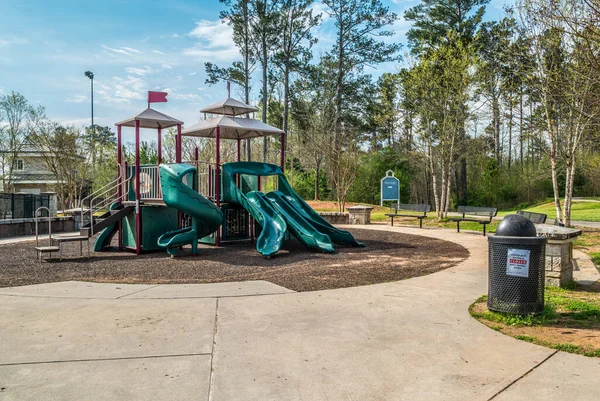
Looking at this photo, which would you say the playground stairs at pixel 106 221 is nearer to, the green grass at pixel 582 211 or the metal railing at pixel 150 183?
the metal railing at pixel 150 183

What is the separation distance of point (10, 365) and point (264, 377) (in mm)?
2235

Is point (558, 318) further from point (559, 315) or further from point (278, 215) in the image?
point (278, 215)

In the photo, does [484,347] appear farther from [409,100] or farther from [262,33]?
[262,33]

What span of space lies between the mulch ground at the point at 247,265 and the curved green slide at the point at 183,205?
44 cm

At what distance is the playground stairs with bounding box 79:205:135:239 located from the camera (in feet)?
36.1

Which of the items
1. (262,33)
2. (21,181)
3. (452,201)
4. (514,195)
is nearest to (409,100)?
(262,33)

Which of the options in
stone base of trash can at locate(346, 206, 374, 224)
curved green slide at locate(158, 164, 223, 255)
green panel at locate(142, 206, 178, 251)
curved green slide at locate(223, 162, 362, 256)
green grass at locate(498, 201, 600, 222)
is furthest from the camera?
green grass at locate(498, 201, 600, 222)

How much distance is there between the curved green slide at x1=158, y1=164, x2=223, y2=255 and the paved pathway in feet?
14.4

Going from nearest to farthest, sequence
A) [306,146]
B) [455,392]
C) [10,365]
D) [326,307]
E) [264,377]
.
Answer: [455,392]
[264,377]
[10,365]
[326,307]
[306,146]

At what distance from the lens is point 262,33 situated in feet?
105

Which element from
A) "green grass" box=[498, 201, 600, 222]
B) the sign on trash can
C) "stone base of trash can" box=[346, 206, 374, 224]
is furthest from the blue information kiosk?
the sign on trash can

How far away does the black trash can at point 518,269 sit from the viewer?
5246 millimetres

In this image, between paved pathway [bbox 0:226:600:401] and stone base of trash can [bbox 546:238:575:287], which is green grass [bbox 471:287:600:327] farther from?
stone base of trash can [bbox 546:238:575:287]

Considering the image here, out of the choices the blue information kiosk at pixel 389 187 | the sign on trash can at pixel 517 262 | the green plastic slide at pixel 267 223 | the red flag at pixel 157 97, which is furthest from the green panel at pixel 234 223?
the blue information kiosk at pixel 389 187
